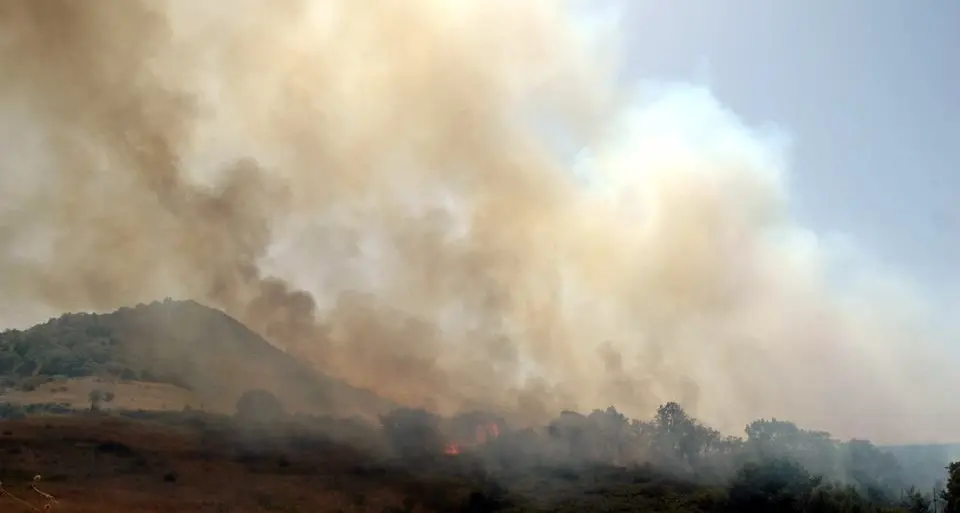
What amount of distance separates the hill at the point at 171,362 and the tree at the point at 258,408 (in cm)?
1046

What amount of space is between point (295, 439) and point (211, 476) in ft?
64.3

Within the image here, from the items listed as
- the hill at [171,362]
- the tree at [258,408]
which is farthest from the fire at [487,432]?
the tree at [258,408]

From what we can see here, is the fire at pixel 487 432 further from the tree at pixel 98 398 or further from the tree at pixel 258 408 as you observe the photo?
the tree at pixel 98 398

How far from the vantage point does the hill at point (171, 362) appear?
370 feet

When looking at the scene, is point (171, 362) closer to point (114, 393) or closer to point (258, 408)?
point (114, 393)

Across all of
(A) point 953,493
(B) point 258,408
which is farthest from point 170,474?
(A) point 953,493

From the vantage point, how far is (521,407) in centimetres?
11919

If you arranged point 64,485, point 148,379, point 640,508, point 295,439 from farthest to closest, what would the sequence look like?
point 148,379 < point 295,439 < point 640,508 < point 64,485

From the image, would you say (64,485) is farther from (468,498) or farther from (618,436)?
(618,436)

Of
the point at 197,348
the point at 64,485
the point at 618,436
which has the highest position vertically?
the point at 197,348

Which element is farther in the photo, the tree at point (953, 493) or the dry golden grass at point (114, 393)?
the dry golden grass at point (114, 393)

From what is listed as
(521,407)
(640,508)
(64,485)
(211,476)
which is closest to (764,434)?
(521,407)

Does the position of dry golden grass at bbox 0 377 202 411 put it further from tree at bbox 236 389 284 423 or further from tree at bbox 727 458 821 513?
tree at bbox 727 458 821 513

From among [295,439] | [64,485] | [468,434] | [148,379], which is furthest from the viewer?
[148,379]
